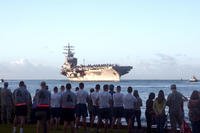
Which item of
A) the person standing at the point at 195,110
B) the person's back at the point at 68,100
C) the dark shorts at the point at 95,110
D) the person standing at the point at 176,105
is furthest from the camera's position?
the dark shorts at the point at 95,110

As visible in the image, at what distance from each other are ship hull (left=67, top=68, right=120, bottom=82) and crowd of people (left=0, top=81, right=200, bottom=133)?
415ft

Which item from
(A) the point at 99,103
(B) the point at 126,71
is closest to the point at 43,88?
(A) the point at 99,103

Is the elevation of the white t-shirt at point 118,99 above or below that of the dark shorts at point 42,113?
above

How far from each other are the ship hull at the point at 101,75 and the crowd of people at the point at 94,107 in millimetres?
126444

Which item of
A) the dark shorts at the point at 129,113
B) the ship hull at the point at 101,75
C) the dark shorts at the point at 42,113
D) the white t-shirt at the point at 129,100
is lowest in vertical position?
the dark shorts at the point at 129,113

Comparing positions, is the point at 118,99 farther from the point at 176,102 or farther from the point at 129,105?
the point at 176,102

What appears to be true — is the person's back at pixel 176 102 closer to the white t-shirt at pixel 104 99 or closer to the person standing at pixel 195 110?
the person standing at pixel 195 110

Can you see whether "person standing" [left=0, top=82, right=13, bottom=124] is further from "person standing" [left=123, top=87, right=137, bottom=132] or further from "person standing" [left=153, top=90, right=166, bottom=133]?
"person standing" [left=153, top=90, right=166, bottom=133]

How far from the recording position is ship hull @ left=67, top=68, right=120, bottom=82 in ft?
493

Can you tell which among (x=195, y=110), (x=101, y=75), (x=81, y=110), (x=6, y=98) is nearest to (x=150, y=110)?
(x=81, y=110)

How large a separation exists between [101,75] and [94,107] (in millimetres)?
129989

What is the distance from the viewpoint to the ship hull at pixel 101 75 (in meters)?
150

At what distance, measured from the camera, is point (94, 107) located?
67.7 ft

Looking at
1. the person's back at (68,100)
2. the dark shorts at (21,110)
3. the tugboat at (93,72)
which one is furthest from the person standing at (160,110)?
the tugboat at (93,72)
